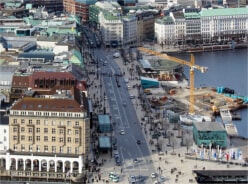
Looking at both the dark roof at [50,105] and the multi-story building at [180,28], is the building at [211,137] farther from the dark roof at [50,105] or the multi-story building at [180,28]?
the multi-story building at [180,28]

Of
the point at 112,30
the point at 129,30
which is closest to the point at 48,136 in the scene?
the point at 112,30

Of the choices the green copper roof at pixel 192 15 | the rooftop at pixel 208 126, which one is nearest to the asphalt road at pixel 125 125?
the rooftop at pixel 208 126

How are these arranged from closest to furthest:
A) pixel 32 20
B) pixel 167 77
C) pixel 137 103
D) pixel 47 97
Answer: pixel 47 97 < pixel 137 103 < pixel 167 77 < pixel 32 20

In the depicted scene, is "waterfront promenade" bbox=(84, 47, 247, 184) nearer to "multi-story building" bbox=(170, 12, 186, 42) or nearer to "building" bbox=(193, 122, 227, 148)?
"building" bbox=(193, 122, 227, 148)

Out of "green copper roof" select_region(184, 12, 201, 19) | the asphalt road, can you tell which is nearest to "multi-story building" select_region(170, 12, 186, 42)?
"green copper roof" select_region(184, 12, 201, 19)

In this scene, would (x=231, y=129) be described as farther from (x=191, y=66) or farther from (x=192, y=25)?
(x=192, y=25)

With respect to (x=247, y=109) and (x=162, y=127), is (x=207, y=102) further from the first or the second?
(x=162, y=127)

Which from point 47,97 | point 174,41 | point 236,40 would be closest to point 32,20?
point 174,41
